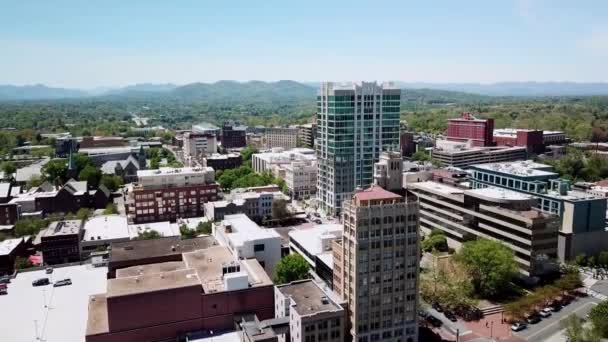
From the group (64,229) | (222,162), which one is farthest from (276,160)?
(64,229)

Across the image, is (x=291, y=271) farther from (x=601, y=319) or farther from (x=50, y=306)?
(x=601, y=319)

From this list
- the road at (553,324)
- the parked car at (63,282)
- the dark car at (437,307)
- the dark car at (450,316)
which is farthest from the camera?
the parked car at (63,282)

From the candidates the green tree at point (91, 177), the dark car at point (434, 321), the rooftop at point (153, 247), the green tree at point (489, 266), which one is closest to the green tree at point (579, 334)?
the dark car at point (434, 321)

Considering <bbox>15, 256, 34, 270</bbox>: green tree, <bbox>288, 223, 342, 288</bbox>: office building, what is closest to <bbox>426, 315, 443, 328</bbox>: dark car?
<bbox>288, 223, 342, 288</bbox>: office building

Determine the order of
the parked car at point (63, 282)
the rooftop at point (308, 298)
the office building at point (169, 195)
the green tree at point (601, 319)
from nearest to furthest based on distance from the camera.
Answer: the rooftop at point (308, 298) → the green tree at point (601, 319) → the parked car at point (63, 282) → the office building at point (169, 195)

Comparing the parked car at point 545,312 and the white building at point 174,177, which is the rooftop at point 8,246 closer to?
the white building at point 174,177

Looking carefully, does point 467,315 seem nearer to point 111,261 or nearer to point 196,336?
point 196,336

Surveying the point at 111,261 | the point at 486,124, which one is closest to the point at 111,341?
→ the point at 111,261
